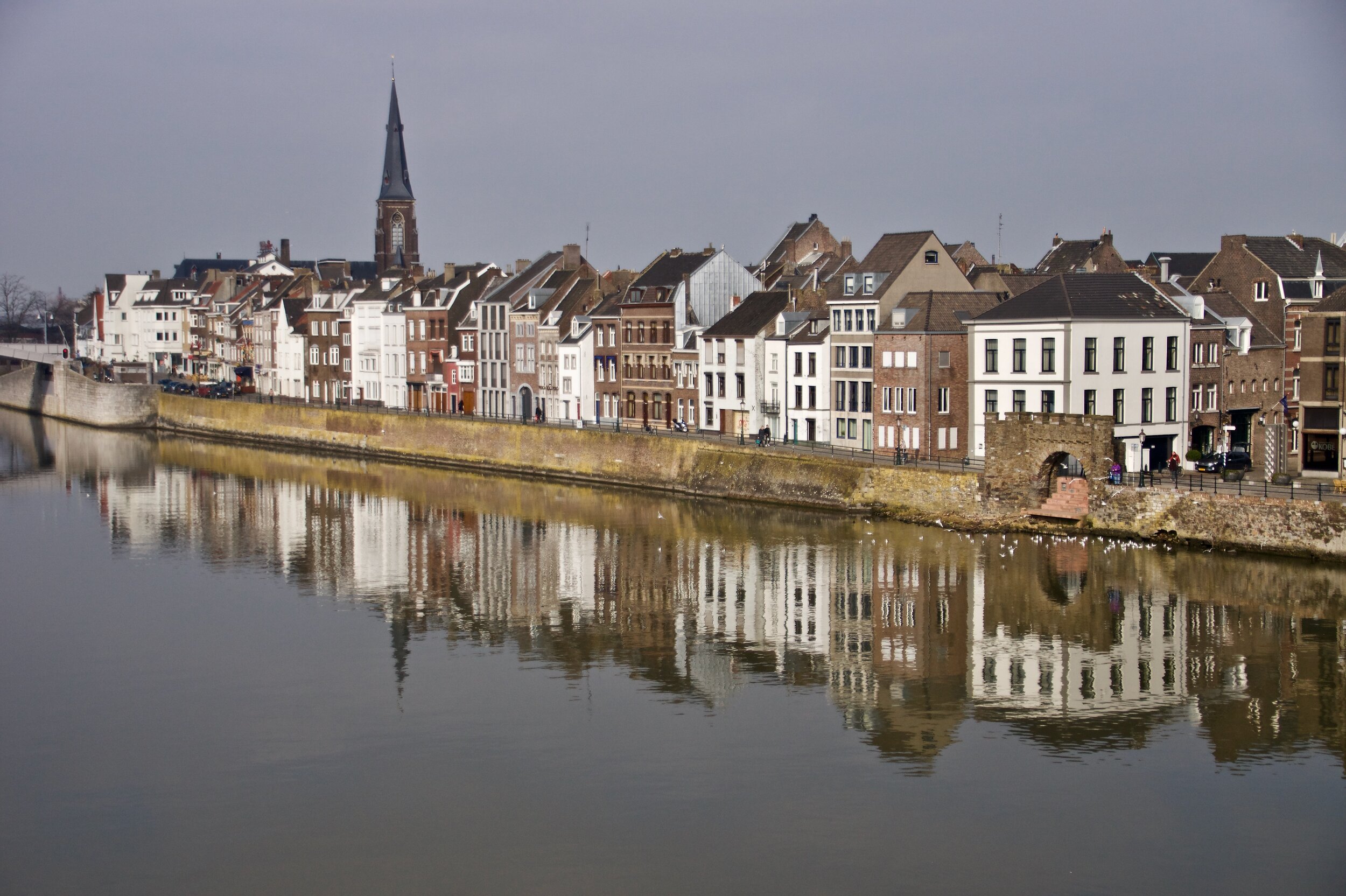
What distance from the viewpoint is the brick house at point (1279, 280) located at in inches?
1997

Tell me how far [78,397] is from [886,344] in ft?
204

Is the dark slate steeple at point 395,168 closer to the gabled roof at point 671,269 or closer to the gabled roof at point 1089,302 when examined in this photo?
the gabled roof at point 671,269

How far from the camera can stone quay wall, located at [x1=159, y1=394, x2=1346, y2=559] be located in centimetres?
3638

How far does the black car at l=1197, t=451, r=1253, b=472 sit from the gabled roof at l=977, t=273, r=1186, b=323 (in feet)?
15.2

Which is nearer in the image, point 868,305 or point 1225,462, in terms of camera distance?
point 1225,462

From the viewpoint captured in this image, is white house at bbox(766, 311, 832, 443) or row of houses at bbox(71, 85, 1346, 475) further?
white house at bbox(766, 311, 832, 443)

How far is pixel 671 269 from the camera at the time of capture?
210ft

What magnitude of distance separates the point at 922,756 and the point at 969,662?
5767 millimetres

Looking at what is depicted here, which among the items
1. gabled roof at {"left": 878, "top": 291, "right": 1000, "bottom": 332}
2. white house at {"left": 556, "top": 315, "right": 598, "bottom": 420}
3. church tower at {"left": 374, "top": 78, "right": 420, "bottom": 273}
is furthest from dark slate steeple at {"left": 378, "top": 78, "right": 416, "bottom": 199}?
gabled roof at {"left": 878, "top": 291, "right": 1000, "bottom": 332}

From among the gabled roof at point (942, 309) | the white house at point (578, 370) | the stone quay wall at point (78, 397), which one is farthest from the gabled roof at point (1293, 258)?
the stone quay wall at point (78, 397)

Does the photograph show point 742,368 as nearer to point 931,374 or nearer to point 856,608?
point 931,374

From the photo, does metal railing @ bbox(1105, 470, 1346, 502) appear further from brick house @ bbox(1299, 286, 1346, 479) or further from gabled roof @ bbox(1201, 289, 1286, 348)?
gabled roof @ bbox(1201, 289, 1286, 348)

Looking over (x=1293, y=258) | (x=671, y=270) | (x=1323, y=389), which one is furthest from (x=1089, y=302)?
(x=671, y=270)

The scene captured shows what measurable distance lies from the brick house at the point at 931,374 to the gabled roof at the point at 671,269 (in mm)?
14817
